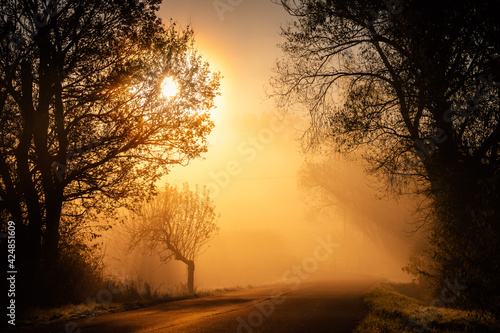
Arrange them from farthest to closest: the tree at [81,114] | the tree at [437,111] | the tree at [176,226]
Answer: the tree at [176,226] < the tree at [81,114] < the tree at [437,111]

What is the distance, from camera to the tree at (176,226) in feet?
100

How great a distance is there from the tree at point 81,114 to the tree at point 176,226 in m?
15.6

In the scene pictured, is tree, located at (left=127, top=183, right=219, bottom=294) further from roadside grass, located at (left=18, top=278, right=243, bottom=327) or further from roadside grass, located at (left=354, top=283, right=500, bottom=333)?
roadside grass, located at (left=354, top=283, right=500, bottom=333)

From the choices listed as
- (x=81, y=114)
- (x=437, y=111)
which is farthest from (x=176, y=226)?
(x=437, y=111)

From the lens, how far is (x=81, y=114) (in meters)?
14.2

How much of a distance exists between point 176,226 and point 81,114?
17.8 m

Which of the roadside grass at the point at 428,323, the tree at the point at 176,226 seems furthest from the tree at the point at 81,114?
the tree at the point at 176,226

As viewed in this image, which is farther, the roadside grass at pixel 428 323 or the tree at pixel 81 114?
the tree at pixel 81 114

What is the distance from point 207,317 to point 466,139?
8.03 m

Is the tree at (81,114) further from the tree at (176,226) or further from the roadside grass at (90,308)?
the tree at (176,226)

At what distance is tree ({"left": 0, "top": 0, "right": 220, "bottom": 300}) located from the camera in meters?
12.8

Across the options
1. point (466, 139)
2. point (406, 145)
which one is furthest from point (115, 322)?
point (406, 145)

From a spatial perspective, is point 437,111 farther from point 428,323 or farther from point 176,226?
point 176,226

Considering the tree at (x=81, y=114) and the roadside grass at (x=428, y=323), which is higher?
the tree at (x=81, y=114)
